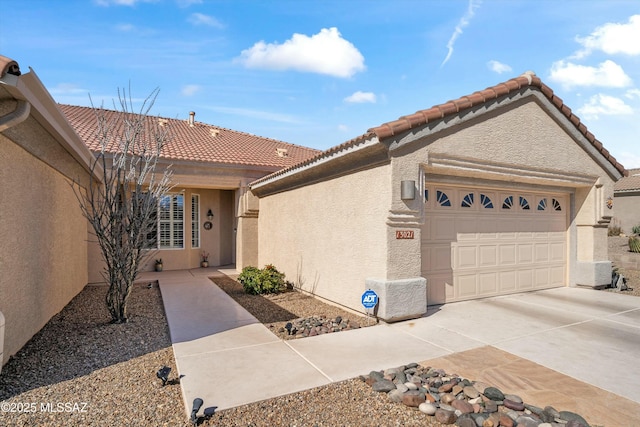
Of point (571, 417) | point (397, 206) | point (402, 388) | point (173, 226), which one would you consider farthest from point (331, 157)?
point (173, 226)

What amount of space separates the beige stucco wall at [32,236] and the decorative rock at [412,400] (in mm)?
4756

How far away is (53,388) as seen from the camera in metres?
3.78

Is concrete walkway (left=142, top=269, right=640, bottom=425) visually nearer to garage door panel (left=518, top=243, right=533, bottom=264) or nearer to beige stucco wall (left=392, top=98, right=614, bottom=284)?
garage door panel (left=518, top=243, right=533, bottom=264)

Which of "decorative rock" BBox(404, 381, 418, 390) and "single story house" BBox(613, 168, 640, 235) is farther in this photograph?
"single story house" BBox(613, 168, 640, 235)

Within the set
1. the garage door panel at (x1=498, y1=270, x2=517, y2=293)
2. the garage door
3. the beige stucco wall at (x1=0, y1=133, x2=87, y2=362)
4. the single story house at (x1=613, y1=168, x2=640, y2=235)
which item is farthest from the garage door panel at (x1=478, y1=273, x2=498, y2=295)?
the single story house at (x1=613, y1=168, x2=640, y2=235)

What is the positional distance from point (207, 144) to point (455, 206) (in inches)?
394

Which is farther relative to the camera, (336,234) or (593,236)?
(593,236)

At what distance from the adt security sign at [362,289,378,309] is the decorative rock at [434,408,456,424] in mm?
2798

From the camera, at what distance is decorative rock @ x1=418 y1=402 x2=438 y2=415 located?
131 inches

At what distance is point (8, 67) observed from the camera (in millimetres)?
3557

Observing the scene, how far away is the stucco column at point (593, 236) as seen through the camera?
362 inches

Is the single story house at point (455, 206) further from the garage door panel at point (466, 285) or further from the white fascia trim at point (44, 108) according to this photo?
the white fascia trim at point (44, 108)

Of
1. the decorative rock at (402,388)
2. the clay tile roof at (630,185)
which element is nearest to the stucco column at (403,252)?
the decorative rock at (402,388)

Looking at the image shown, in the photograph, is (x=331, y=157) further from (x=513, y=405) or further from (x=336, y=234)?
(x=513, y=405)
